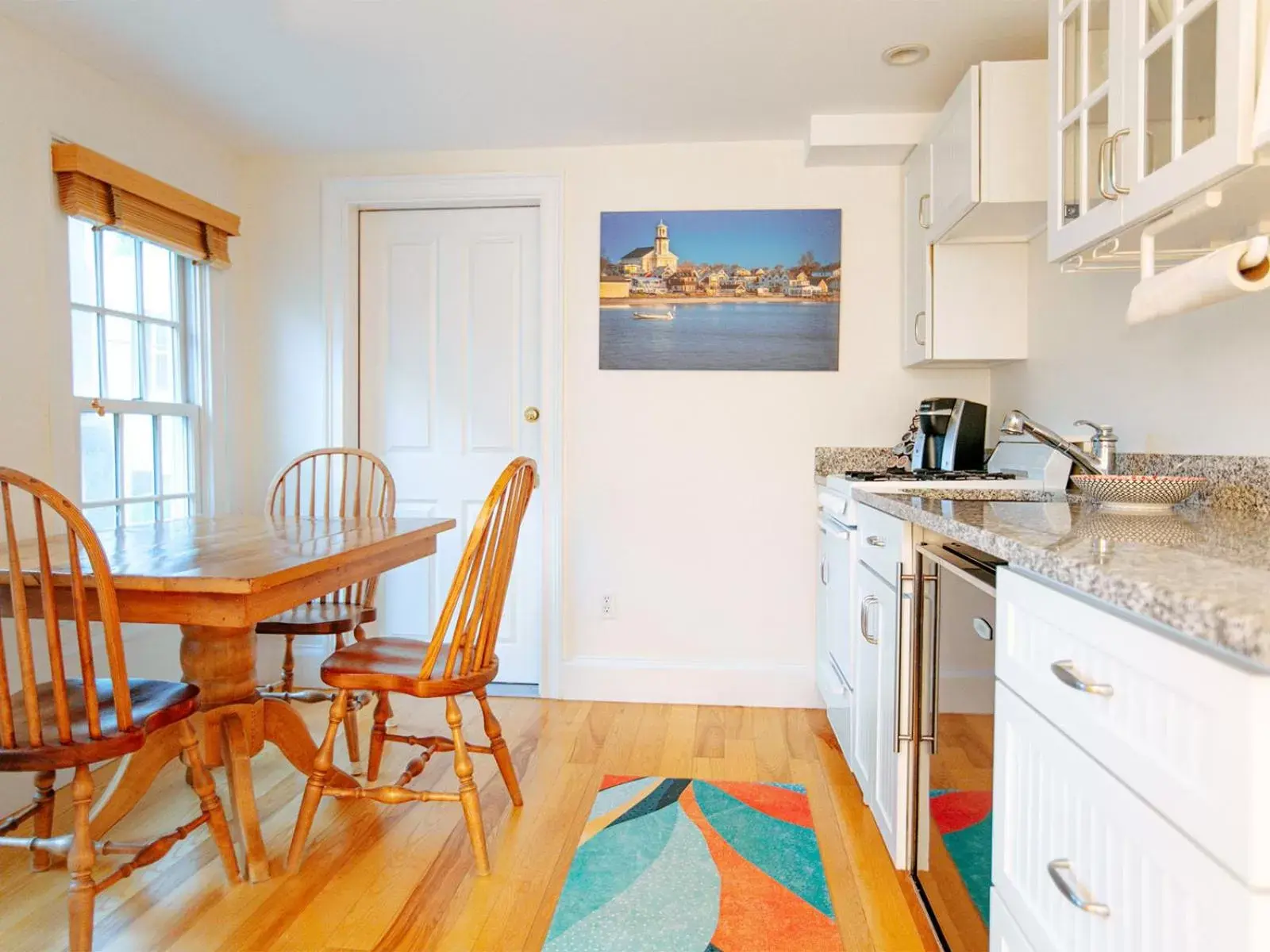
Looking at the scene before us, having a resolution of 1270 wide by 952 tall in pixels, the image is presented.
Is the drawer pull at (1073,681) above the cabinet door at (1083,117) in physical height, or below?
below

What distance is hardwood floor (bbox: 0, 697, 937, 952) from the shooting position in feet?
5.25

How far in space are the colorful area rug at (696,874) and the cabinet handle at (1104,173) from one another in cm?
152

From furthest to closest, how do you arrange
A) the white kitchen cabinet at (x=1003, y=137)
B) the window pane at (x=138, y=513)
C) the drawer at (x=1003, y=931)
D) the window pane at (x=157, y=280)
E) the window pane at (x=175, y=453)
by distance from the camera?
the window pane at (x=175, y=453) → the window pane at (x=157, y=280) → the window pane at (x=138, y=513) → the white kitchen cabinet at (x=1003, y=137) → the drawer at (x=1003, y=931)

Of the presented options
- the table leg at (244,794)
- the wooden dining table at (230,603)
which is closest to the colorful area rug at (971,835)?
the wooden dining table at (230,603)

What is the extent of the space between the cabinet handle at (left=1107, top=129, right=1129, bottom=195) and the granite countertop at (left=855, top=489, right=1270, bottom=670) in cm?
57


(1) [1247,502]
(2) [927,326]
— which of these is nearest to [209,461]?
(2) [927,326]

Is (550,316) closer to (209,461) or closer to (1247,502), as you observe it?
(209,461)

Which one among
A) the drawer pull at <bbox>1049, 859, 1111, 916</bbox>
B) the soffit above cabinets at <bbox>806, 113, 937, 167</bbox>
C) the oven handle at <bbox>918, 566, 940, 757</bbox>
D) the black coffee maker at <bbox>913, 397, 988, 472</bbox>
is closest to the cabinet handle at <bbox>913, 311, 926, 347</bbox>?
the black coffee maker at <bbox>913, 397, 988, 472</bbox>

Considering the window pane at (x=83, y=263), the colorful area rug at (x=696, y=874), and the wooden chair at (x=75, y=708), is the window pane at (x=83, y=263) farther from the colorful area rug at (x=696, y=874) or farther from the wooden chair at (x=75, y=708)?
the colorful area rug at (x=696, y=874)

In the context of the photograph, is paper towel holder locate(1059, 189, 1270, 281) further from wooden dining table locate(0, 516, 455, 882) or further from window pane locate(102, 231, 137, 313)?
window pane locate(102, 231, 137, 313)

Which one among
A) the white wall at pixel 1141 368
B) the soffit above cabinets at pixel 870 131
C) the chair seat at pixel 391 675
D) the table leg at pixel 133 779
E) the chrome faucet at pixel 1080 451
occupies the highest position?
the soffit above cabinets at pixel 870 131

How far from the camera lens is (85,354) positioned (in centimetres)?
257

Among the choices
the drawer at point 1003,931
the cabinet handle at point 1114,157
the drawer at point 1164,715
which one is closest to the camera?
the drawer at point 1164,715

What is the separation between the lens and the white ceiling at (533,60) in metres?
2.19
